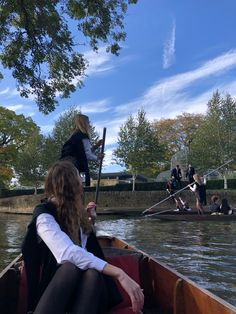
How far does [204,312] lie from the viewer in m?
2.74

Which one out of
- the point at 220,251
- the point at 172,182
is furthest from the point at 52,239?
the point at 172,182

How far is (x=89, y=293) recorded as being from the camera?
87.8 inches

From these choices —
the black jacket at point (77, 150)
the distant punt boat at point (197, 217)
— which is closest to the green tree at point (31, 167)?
the distant punt boat at point (197, 217)

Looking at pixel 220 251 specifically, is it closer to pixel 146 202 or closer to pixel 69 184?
pixel 69 184

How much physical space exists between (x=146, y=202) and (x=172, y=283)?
22.8 m

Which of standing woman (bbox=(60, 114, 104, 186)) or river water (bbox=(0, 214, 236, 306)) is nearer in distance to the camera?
standing woman (bbox=(60, 114, 104, 186))

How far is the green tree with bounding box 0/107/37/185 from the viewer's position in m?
34.0

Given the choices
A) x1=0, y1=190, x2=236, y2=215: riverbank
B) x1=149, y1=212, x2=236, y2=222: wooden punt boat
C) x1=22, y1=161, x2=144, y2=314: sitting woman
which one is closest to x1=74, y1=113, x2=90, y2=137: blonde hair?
x1=22, y1=161, x2=144, y2=314: sitting woman

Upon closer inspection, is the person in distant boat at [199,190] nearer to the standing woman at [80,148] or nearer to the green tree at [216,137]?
the standing woman at [80,148]

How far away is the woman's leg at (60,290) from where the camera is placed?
7.02 ft

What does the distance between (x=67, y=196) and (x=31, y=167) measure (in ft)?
111

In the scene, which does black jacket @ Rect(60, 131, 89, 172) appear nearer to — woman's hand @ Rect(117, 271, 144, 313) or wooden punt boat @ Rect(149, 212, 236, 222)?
woman's hand @ Rect(117, 271, 144, 313)

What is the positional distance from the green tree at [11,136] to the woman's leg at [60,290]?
106 feet

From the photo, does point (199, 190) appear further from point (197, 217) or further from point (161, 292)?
point (161, 292)
